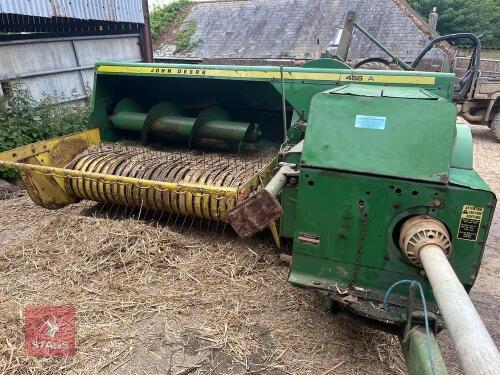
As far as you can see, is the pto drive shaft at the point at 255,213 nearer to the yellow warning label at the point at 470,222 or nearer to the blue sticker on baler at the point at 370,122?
the blue sticker on baler at the point at 370,122

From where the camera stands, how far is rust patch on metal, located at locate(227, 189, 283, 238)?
192 cm

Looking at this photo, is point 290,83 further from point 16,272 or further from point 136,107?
point 16,272

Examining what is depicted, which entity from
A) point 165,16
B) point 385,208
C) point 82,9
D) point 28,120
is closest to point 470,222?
point 385,208

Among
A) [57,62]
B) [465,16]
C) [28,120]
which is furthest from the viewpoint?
[465,16]

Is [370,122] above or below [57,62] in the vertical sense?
above

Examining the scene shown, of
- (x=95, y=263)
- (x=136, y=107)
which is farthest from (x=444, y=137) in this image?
(x=136, y=107)

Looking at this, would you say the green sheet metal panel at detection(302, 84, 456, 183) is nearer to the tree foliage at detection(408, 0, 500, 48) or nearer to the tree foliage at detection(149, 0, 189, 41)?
the tree foliage at detection(149, 0, 189, 41)

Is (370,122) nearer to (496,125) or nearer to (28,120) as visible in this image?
(28,120)

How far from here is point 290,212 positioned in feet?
9.80

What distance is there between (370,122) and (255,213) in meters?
0.75

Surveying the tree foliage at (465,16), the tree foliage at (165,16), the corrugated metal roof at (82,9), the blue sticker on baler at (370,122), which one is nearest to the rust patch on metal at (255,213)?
the blue sticker on baler at (370,122)
